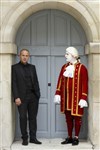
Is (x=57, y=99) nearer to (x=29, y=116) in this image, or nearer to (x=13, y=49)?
(x=29, y=116)

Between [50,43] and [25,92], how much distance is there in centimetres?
103

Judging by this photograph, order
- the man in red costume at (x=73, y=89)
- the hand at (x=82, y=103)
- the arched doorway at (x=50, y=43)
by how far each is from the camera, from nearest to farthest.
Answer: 1. the hand at (x=82, y=103)
2. the man in red costume at (x=73, y=89)
3. the arched doorway at (x=50, y=43)

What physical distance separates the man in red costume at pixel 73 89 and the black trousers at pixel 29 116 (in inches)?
14.8

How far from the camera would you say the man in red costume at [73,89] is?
6.09 m

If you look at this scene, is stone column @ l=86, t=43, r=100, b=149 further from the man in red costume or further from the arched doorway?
the arched doorway

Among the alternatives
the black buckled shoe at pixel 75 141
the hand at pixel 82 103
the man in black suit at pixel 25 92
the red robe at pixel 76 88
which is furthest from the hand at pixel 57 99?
the black buckled shoe at pixel 75 141

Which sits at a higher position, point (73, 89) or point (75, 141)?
point (73, 89)

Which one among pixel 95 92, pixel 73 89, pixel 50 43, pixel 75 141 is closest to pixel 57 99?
pixel 73 89

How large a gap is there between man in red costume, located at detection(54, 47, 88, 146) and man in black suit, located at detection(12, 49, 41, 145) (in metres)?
0.37

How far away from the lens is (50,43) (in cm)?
662

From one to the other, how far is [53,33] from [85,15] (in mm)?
805

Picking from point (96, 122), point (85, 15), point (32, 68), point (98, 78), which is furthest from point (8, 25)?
point (96, 122)

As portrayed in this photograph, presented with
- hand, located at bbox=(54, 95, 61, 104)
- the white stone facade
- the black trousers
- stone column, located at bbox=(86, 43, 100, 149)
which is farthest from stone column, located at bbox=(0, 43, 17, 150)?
stone column, located at bbox=(86, 43, 100, 149)

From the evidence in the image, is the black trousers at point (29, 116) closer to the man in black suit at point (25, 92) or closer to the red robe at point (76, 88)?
the man in black suit at point (25, 92)
